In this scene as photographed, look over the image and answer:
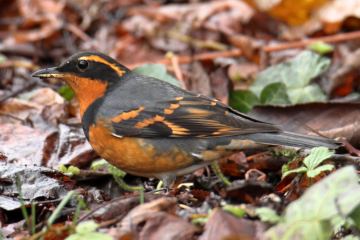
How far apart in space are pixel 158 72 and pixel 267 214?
12.6 ft

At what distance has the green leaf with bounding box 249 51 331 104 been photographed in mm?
6254

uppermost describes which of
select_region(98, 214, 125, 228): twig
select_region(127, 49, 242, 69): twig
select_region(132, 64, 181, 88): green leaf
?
select_region(127, 49, 242, 69): twig

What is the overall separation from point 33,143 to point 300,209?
11.9ft

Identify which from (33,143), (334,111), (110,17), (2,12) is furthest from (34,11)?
(334,111)

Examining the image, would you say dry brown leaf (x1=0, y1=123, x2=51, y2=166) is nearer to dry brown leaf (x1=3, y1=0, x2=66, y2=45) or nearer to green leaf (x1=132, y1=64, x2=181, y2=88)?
green leaf (x1=132, y1=64, x2=181, y2=88)

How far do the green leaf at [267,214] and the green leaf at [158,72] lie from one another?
11.8ft

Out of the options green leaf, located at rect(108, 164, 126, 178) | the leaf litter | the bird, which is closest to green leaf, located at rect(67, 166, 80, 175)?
the leaf litter

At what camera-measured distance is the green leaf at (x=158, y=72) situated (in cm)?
633

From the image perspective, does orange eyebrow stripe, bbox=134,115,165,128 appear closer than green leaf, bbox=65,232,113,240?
No

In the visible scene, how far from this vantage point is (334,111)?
5.35 metres

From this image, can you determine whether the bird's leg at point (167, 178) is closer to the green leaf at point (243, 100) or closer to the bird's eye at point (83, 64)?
the bird's eye at point (83, 64)

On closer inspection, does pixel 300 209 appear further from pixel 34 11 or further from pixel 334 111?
Answer: pixel 34 11

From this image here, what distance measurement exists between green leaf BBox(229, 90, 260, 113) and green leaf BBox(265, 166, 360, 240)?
343 cm

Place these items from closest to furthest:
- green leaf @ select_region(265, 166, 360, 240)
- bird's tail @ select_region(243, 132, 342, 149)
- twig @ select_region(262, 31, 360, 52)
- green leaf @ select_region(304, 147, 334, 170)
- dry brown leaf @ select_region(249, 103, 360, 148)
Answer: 1. green leaf @ select_region(265, 166, 360, 240)
2. green leaf @ select_region(304, 147, 334, 170)
3. bird's tail @ select_region(243, 132, 342, 149)
4. dry brown leaf @ select_region(249, 103, 360, 148)
5. twig @ select_region(262, 31, 360, 52)
